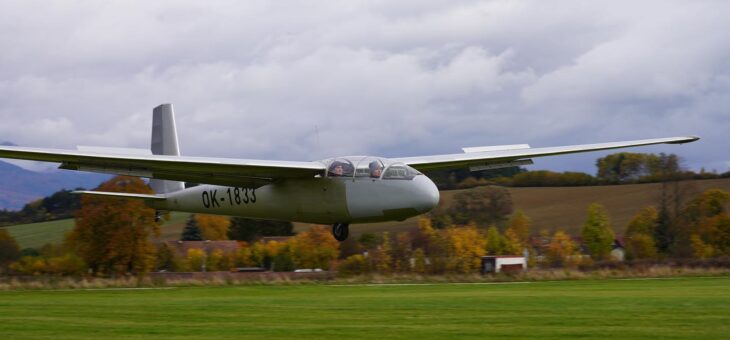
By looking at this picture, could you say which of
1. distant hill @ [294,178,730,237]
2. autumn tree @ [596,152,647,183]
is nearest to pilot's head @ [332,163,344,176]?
distant hill @ [294,178,730,237]

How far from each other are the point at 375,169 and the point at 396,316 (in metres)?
9.10

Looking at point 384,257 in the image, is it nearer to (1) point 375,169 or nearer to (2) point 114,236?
(2) point 114,236

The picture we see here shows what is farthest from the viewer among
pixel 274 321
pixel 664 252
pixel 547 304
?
pixel 664 252

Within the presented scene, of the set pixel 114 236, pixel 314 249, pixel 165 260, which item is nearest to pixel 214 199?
pixel 114 236

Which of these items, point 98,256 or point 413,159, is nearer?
point 413,159

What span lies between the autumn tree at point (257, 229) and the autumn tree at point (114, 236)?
19541 millimetres

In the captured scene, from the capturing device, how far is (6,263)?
71500mm

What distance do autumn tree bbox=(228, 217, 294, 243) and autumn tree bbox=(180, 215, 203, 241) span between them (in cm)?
713

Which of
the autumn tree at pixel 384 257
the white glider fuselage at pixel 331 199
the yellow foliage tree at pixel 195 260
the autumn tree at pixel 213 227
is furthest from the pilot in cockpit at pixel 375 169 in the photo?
the autumn tree at pixel 213 227

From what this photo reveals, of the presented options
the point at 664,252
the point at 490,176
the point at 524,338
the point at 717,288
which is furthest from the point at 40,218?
the point at 524,338

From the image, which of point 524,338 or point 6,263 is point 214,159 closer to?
point 524,338

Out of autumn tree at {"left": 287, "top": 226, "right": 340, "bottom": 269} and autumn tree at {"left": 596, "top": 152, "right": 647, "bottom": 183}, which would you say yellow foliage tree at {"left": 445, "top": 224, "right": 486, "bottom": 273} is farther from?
autumn tree at {"left": 596, "top": 152, "right": 647, "bottom": 183}

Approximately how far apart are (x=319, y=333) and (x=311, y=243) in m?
64.9

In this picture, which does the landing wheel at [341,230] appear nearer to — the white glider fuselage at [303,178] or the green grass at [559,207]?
the white glider fuselage at [303,178]
